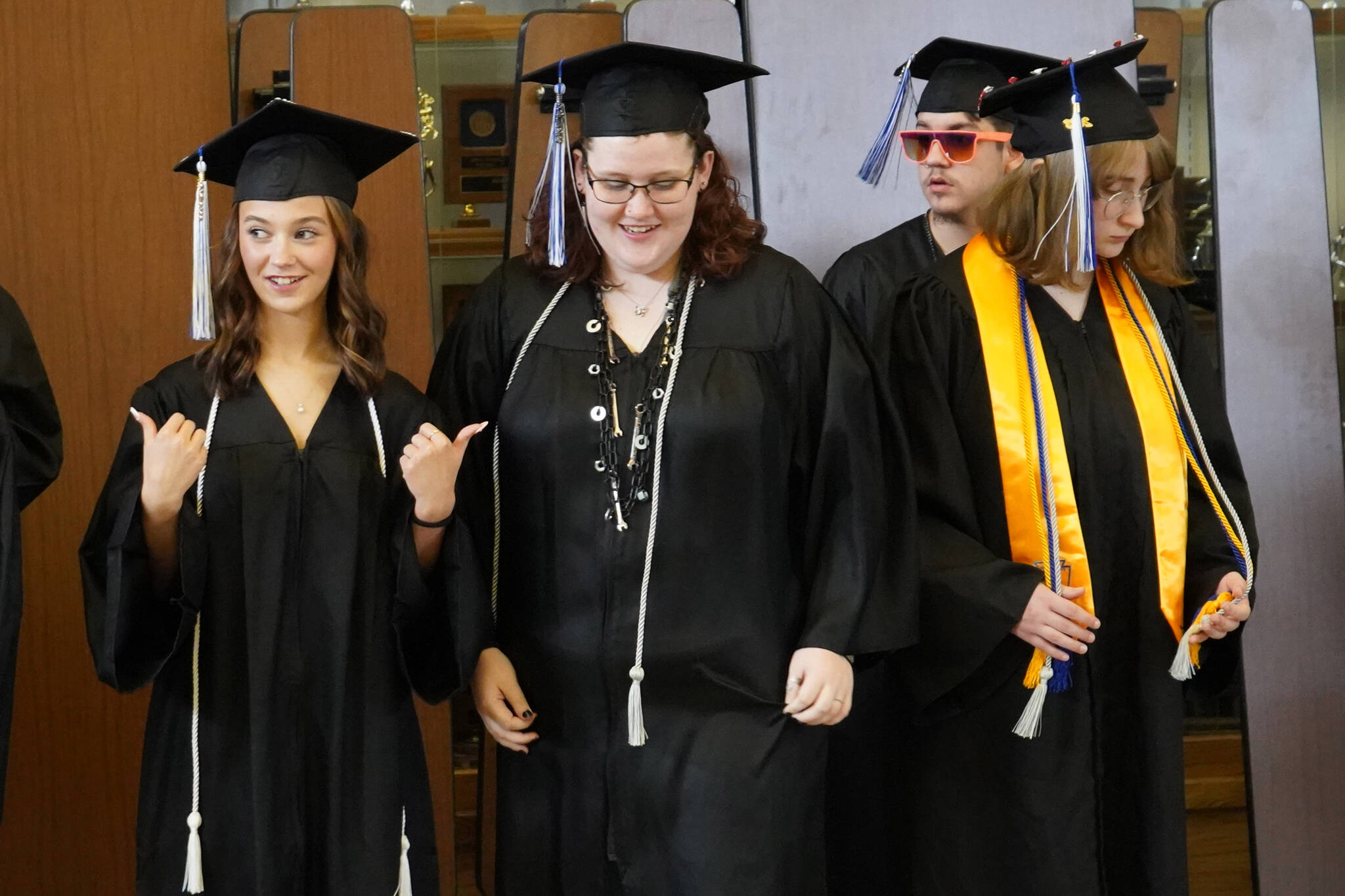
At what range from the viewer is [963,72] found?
11.0 ft

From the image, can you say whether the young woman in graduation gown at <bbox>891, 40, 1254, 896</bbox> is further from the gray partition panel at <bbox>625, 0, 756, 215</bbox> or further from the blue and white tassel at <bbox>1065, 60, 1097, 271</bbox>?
the gray partition panel at <bbox>625, 0, 756, 215</bbox>

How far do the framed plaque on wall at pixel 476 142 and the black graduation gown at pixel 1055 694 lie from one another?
4.75ft

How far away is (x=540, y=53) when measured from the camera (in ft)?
12.0

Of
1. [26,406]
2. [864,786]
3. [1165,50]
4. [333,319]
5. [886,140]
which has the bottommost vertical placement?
[864,786]

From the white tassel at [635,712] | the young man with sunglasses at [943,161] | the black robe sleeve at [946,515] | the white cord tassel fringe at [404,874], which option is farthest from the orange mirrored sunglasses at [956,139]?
the white cord tassel fringe at [404,874]

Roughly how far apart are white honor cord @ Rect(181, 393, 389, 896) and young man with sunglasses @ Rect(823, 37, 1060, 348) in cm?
153

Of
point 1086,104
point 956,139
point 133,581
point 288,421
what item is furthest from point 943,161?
point 133,581

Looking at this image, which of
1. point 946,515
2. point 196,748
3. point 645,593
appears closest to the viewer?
point 196,748

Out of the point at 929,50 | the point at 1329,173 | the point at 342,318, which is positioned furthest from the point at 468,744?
the point at 1329,173

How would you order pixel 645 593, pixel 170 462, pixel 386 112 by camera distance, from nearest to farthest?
1. pixel 170 462
2. pixel 645 593
3. pixel 386 112

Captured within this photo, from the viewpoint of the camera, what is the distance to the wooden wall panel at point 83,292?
11.3 feet

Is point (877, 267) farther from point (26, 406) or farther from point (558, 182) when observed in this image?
point (26, 406)

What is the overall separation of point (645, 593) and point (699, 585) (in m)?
0.10

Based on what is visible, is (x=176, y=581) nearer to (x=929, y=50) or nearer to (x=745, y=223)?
(x=745, y=223)
